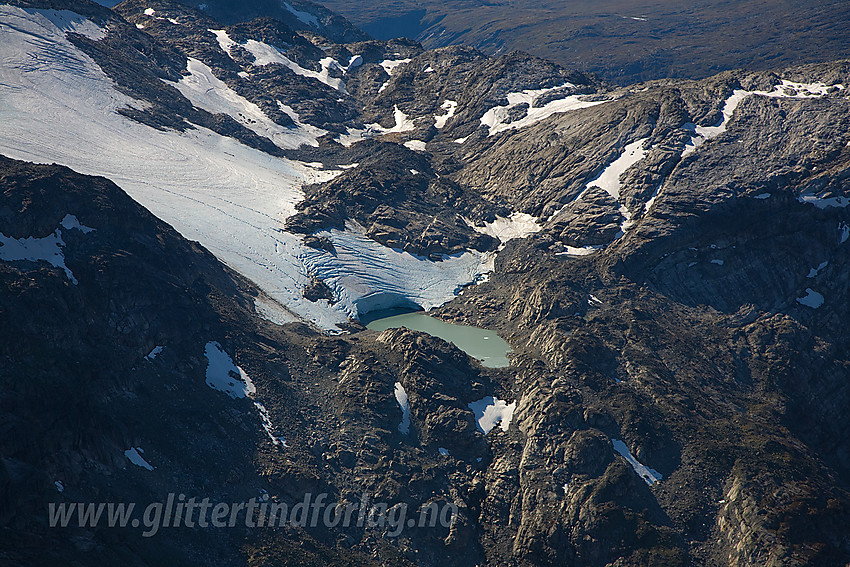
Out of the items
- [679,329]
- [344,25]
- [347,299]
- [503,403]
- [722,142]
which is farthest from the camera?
[344,25]

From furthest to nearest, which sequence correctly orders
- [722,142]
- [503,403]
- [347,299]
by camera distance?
1. [722,142]
2. [347,299]
3. [503,403]

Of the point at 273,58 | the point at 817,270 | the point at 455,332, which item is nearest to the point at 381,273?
the point at 455,332

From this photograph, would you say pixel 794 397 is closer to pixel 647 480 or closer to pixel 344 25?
pixel 647 480

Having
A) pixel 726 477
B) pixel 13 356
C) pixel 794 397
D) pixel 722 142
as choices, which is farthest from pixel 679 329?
pixel 13 356

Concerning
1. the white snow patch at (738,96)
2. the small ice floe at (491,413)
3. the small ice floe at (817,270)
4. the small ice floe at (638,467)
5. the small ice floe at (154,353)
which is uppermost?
the white snow patch at (738,96)

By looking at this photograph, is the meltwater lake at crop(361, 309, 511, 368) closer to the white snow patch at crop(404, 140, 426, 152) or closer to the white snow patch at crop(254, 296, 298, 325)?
the white snow patch at crop(254, 296, 298, 325)

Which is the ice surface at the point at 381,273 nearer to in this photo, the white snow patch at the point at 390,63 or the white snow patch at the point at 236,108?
the white snow patch at the point at 236,108

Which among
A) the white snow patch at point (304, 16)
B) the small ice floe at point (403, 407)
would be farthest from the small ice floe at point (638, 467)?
the white snow patch at point (304, 16)
